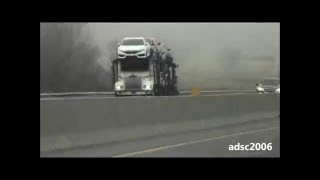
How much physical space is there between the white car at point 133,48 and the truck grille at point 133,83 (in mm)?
553

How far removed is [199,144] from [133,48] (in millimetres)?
2889

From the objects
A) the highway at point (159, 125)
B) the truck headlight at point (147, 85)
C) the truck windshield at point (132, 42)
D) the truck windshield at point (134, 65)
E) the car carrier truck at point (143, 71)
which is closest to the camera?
the highway at point (159, 125)

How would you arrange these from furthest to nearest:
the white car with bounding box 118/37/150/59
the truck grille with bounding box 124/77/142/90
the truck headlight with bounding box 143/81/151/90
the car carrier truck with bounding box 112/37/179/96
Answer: the truck headlight with bounding box 143/81/151/90 → the truck grille with bounding box 124/77/142/90 → the car carrier truck with bounding box 112/37/179/96 → the white car with bounding box 118/37/150/59

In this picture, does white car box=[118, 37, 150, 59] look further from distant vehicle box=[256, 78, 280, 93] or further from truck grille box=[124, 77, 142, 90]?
distant vehicle box=[256, 78, 280, 93]

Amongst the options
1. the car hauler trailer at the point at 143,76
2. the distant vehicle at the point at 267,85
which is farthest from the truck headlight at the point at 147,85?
the distant vehicle at the point at 267,85

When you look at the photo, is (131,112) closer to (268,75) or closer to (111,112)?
(111,112)

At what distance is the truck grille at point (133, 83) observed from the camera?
16.1m

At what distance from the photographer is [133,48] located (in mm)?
15414

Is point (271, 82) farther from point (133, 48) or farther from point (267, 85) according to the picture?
point (133, 48)

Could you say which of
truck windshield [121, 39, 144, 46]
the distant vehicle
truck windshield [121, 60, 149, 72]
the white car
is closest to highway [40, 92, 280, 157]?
the distant vehicle

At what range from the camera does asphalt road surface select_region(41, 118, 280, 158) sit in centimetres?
1416

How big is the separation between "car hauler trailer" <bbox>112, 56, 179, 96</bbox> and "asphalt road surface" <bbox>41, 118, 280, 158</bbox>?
1211 mm

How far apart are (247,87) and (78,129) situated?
491cm

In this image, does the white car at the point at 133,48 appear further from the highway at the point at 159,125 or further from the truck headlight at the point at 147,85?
the highway at the point at 159,125
